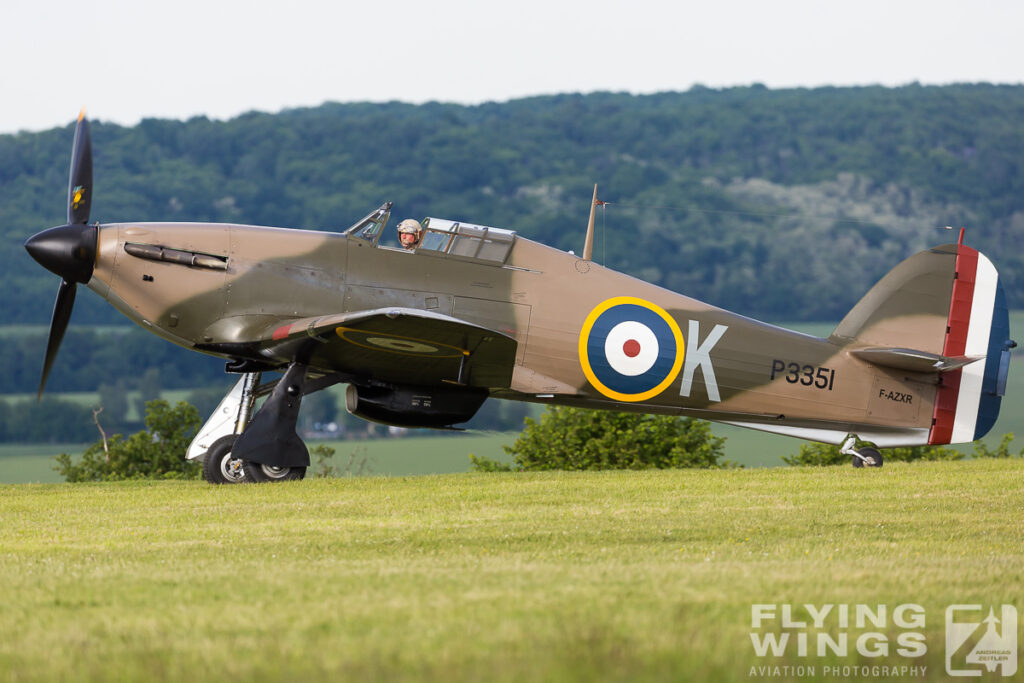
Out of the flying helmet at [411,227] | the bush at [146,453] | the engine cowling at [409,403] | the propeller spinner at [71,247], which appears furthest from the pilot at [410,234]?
the bush at [146,453]

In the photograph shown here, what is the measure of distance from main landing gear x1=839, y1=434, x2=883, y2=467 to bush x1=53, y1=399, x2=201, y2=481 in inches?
376

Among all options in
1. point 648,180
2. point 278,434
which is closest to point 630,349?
point 278,434

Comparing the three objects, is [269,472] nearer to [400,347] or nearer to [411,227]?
[400,347]

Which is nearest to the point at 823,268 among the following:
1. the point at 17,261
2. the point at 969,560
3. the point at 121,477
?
the point at 17,261

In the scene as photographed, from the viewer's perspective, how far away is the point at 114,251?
421 inches

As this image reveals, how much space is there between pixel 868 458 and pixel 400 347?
18.1 feet

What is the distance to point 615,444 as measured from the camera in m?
15.2

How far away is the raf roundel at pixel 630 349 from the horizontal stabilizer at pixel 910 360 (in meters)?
2.16

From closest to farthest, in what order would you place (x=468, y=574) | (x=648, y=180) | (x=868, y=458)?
Result: (x=468, y=574), (x=868, y=458), (x=648, y=180)

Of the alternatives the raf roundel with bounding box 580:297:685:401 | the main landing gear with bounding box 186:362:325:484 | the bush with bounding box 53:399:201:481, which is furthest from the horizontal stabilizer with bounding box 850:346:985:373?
the bush with bounding box 53:399:201:481

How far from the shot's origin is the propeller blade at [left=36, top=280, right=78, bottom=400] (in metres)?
11.2

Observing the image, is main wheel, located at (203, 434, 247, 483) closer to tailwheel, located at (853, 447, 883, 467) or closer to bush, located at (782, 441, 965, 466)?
tailwheel, located at (853, 447, 883, 467)

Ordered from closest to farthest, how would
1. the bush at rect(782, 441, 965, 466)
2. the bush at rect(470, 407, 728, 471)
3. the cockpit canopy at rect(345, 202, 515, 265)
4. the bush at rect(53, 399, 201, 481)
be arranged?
1. the cockpit canopy at rect(345, 202, 515, 265)
2. the bush at rect(470, 407, 728, 471)
3. the bush at rect(782, 441, 965, 466)
4. the bush at rect(53, 399, 201, 481)

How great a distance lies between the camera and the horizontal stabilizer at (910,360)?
11.9 metres
